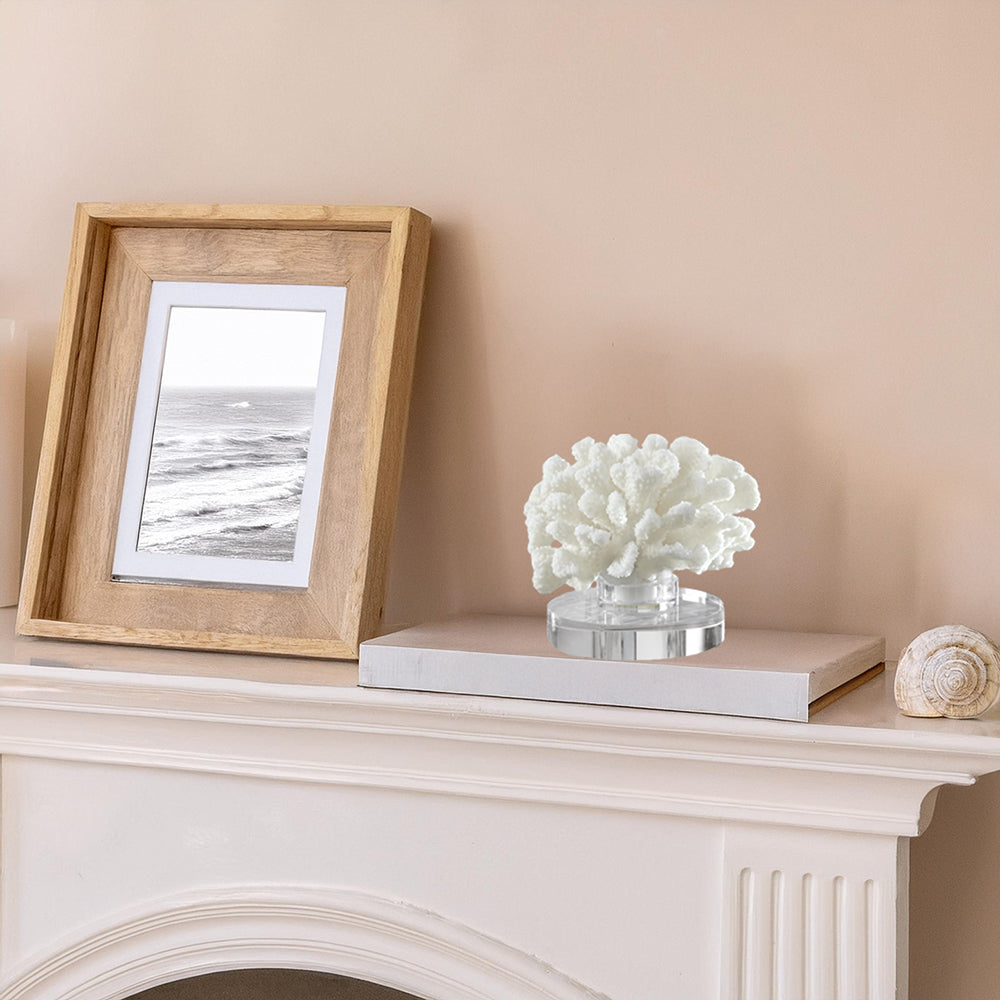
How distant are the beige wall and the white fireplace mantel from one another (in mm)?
203

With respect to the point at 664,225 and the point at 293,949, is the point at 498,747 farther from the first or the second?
the point at 664,225

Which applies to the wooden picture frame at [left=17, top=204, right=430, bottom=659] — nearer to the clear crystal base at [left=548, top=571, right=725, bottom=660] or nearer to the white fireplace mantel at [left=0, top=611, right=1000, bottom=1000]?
the white fireplace mantel at [left=0, top=611, right=1000, bottom=1000]

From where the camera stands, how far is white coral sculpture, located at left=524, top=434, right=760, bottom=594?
2.80ft

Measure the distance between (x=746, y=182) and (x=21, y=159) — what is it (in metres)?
0.83

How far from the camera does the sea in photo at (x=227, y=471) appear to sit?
3.67 feet

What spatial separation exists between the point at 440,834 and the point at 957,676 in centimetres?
44

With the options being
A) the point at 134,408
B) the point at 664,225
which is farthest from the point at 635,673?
the point at 134,408

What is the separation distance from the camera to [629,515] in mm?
856

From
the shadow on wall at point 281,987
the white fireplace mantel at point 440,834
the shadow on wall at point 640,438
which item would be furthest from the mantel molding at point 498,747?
the shadow on wall at point 281,987

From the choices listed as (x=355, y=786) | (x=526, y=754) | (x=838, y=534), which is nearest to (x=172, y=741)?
(x=355, y=786)

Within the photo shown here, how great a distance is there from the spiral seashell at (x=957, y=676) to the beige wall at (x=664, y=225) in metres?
0.23

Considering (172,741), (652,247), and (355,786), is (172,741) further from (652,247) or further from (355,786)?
(652,247)

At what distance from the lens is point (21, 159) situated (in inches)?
51.9

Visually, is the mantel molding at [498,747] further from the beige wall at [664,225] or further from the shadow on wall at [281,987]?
the shadow on wall at [281,987]
